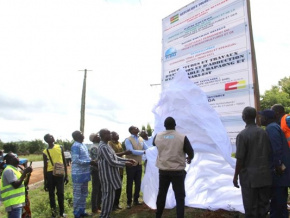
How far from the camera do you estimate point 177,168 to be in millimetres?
4117

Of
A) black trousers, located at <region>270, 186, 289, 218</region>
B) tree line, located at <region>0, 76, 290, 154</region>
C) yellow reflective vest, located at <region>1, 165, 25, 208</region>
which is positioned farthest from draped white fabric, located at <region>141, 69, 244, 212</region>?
tree line, located at <region>0, 76, 290, 154</region>

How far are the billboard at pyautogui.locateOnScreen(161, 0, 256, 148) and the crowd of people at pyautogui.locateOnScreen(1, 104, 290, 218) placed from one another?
0.89 m

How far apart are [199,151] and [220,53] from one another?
193 centimetres

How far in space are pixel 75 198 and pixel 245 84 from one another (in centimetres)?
373

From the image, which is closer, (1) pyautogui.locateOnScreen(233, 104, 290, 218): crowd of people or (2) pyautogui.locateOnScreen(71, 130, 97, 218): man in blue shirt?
(1) pyautogui.locateOnScreen(233, 104, 290, 218): crowd of people

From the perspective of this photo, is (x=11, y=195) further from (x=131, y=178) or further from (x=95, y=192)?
(x=131, y=178)

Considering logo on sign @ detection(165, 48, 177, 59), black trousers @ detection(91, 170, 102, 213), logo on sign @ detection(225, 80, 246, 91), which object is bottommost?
black trousers @ detection(91, 170, 102, 213)

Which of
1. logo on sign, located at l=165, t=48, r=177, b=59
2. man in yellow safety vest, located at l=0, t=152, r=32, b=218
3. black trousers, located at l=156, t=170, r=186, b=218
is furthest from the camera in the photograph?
logo on sign, located at l=165, t=48, r=177, b=59

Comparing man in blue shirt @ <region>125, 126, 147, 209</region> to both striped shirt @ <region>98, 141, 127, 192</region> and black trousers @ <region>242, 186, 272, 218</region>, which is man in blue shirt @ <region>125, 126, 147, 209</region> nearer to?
striped shirt @ <region>98, 141, 127, 192</region>

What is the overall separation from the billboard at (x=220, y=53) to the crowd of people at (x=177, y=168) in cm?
89

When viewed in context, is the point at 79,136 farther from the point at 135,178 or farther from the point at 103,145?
the point at 135,178

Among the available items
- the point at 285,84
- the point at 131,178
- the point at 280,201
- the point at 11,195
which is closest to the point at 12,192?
the point at 11,195

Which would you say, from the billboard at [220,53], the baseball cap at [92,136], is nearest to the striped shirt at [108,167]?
the baseball cap at [92,136]

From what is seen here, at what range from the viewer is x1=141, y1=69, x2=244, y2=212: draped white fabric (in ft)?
15.5
